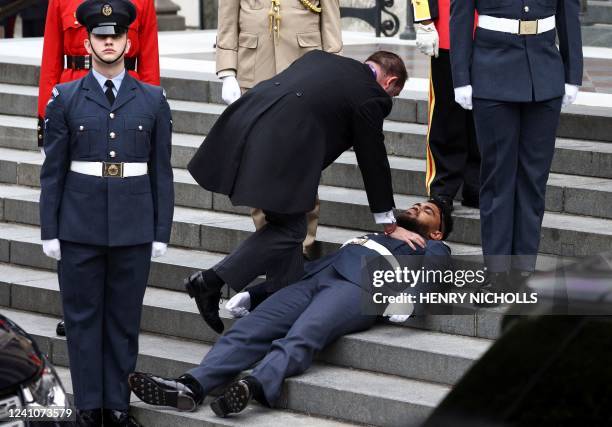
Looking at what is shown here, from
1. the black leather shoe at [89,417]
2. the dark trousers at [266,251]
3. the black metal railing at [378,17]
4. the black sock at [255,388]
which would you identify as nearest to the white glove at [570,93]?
the dark trousers at [266,251]

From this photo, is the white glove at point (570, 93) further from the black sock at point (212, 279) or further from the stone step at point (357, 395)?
the black sock at point (212, 279)

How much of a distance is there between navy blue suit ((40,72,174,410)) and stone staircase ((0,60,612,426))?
17.7 inches

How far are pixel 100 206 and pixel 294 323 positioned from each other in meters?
1.03

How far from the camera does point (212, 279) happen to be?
22.3 feet

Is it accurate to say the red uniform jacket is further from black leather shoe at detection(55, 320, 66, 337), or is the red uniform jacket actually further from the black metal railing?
the black metal railing

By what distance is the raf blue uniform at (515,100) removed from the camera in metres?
6.52

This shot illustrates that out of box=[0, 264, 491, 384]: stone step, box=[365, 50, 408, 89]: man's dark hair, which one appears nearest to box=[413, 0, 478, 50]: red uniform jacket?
box=[365, 50, 408, 89]: man's dark hair

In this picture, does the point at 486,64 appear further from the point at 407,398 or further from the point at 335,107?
the point at 407,398

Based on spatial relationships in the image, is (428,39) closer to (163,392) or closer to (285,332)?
(285,332)

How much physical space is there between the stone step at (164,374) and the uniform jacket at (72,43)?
1.19 metres

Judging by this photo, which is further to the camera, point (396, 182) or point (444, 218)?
point (396, 182)

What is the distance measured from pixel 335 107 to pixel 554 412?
161 inches

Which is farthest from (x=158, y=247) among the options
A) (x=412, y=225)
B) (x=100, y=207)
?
(x=412, y=225)

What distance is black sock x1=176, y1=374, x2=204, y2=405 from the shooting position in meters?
6.41
